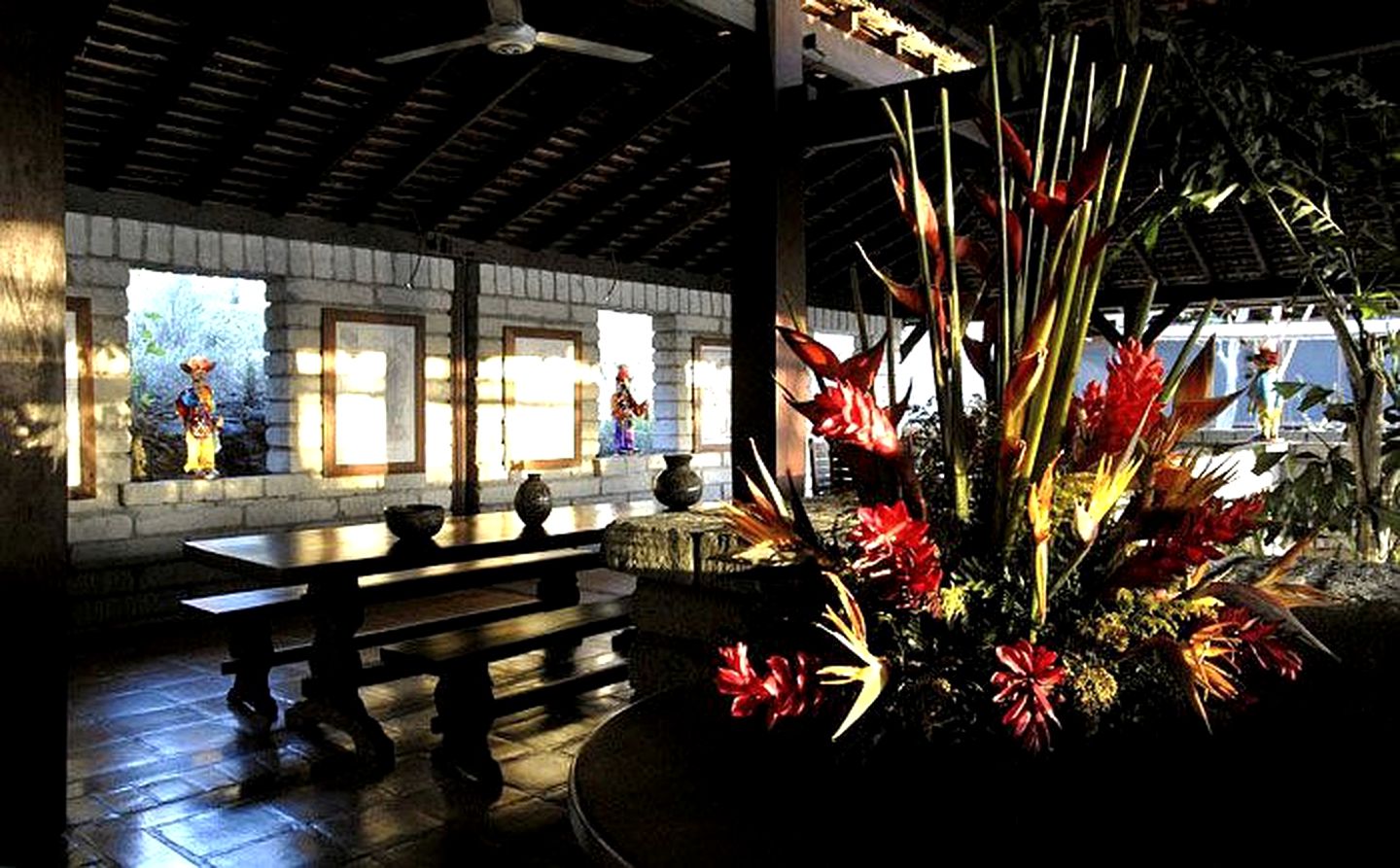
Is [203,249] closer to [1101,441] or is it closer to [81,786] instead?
[81,786]

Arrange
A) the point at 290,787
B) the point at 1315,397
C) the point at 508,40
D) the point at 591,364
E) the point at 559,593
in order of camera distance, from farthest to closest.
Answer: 1. the point at 591,364
2. the point at 559,593
3. the point at 508,40
4. the point at 290,787
5. the point at 1315,397

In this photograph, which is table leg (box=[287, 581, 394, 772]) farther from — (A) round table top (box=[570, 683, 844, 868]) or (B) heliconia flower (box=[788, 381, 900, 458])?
(B) heliconia flower (box=[788, 381, 900, 458])

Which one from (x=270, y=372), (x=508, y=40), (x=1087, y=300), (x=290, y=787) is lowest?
(x=290, y=787)

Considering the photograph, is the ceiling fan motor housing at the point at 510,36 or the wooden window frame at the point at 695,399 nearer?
the ceiling fan motor housing at the point at 510,36

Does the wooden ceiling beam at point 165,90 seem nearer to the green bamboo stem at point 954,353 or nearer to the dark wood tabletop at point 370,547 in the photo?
the dark wood tabletop at point 370,547

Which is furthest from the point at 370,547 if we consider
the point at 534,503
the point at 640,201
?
the point at 640,201

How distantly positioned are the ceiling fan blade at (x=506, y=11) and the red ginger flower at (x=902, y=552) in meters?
3.60

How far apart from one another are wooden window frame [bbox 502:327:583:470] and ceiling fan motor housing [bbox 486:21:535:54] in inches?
146

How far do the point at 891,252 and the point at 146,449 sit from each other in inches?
255

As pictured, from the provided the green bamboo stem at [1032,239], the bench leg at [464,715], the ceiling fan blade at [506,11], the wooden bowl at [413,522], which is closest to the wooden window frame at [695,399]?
the wooden bowl at [413,522]

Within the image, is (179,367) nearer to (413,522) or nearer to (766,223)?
(413,522)

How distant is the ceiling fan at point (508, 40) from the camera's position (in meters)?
4.10

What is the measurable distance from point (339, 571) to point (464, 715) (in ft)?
2.23

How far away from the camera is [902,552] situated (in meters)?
0.94
